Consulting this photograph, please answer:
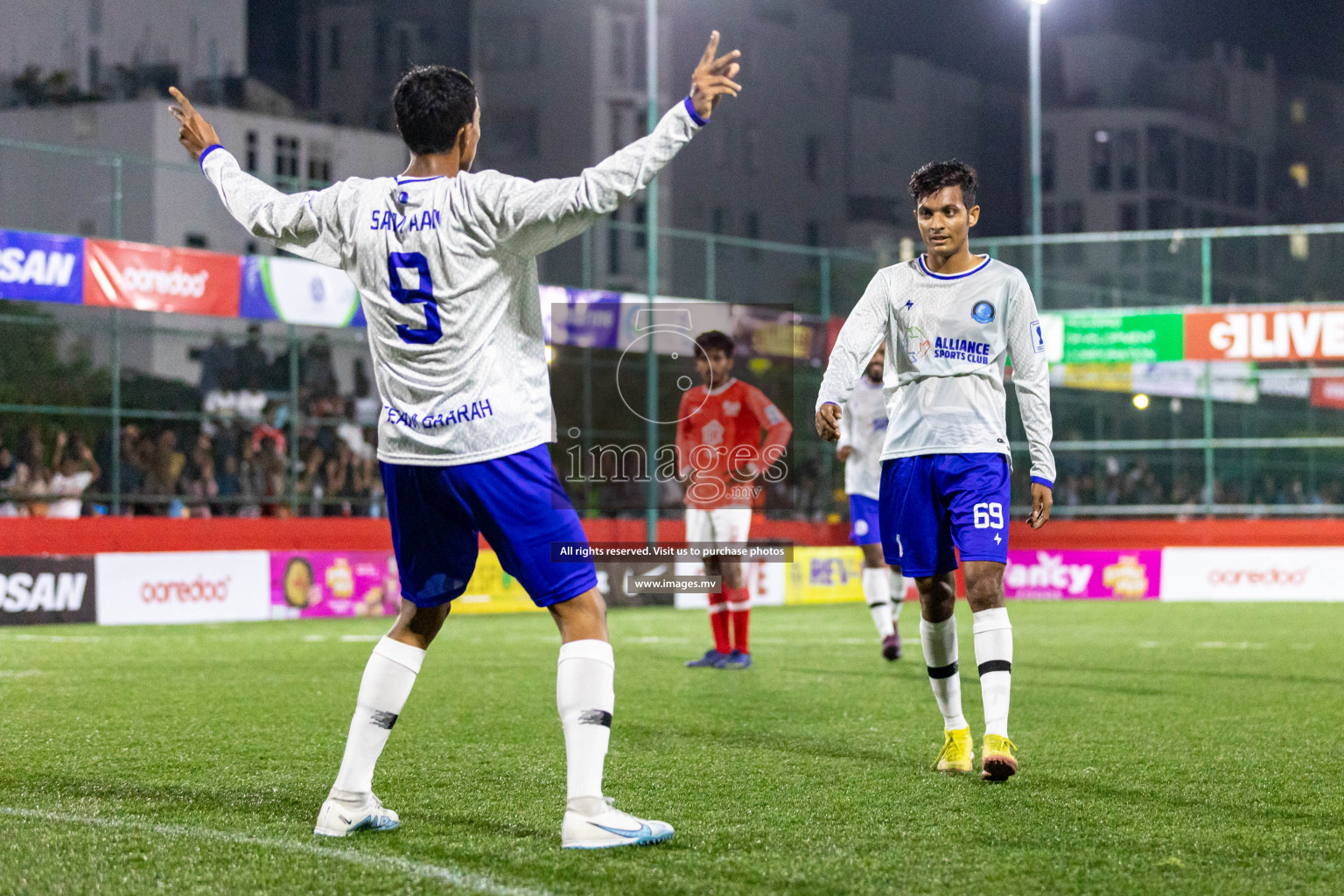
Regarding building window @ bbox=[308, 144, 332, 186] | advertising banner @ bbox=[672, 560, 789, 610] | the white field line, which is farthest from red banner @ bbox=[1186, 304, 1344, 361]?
building window @ bbox=[308, 144, 332, 186]

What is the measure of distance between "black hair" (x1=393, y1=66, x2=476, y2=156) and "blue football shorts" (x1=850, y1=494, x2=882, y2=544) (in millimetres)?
7899

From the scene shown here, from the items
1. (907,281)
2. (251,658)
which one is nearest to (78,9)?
(251,658)

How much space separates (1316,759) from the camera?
6.20m

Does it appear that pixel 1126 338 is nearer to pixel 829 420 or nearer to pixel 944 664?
pixel 944 664

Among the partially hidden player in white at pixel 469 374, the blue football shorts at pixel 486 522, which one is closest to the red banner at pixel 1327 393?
the partially hidden player in white at pixel 469 374

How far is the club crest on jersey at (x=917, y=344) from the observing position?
6.01 m

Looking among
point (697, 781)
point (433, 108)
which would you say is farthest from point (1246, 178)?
point (433, 108)

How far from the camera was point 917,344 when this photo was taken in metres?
Answer: 6.03

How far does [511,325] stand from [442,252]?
0.92 ft

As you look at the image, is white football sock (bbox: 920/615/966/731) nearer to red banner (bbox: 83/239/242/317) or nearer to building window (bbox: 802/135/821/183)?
red banner (bbox: 83/239/242/317)

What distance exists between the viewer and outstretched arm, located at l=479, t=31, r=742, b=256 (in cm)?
406

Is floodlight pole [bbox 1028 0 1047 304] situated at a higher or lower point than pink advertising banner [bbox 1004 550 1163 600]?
higher

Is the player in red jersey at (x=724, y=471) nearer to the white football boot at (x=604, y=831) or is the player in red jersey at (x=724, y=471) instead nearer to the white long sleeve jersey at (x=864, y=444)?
the white long sleeve jersey at (x=864, y=444)

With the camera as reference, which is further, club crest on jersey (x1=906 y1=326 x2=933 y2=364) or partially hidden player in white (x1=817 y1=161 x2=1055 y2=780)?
club crest on jersey (x1=906 y1=326 x2=933 y2=364)
